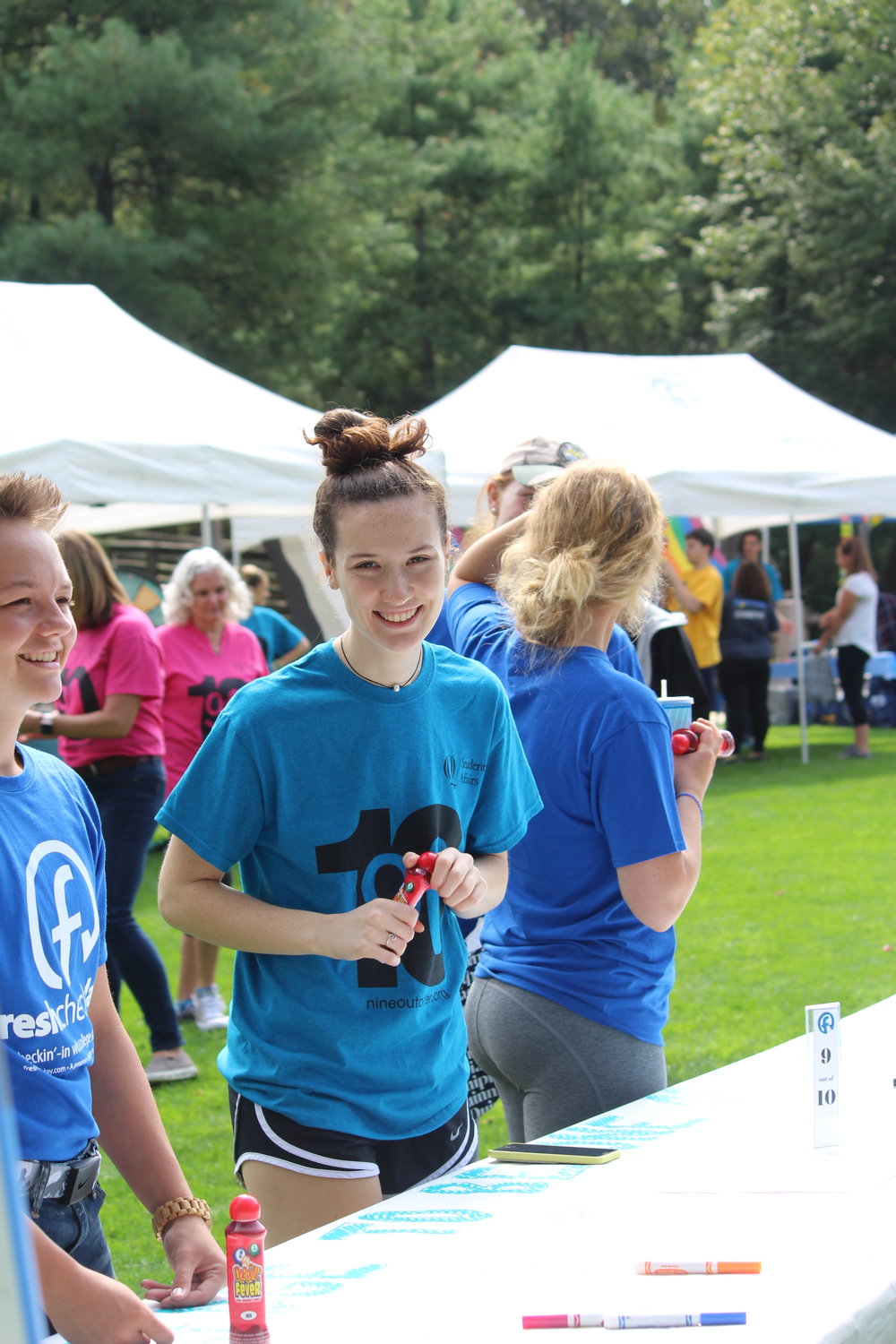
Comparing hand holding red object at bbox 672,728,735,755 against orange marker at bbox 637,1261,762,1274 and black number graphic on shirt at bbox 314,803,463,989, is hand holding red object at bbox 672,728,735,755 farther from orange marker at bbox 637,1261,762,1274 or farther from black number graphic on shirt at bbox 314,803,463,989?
orange marker at bbox 637,1261,762,1274

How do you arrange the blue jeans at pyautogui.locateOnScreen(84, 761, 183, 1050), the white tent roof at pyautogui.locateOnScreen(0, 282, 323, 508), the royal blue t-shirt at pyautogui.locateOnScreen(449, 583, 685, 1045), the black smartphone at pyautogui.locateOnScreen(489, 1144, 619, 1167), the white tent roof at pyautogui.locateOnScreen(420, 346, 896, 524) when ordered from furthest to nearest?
the white tent roof at pyautogui.locateOnScreen(420, 346, 896, 524) < the white tent roof at pyautogui.locateOnScreen(0, 282, 323, 508) < the blue jeans at pyautogui.locateOnScreen(84, 761, 183, 1050) < the royal blue t-shirt at pyautogui.locateOnScreen(449, 583, 685, 1045) < the black smartphone at pyautogui.locateOnScreen(489, 1144, 619, 1167)

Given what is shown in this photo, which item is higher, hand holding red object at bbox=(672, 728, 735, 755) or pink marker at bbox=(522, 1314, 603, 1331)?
hand holding red object at bbox=(672, 728, 735, 755)

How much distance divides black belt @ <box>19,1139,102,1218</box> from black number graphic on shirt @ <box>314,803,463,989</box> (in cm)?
43

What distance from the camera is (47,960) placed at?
1.52 m

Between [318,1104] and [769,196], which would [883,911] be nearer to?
[318,1104]

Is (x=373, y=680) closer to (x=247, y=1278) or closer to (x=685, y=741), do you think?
(x=685, y=741)

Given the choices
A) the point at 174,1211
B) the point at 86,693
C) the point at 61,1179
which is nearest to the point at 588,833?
the point at 174,1211

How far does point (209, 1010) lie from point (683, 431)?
6135mm

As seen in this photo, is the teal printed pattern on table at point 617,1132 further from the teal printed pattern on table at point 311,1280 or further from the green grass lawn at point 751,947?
the green grass lawn at point 751,947

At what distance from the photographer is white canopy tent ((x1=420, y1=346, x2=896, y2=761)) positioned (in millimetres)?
9562

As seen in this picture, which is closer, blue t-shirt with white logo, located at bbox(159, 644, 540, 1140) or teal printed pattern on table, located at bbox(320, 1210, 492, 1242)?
teal printed pattern on table, located at bbox(320, 1210, 492, 1242)

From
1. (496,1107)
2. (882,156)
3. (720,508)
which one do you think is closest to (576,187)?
(882,156)

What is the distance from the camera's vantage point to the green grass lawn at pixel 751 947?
4.16 metres

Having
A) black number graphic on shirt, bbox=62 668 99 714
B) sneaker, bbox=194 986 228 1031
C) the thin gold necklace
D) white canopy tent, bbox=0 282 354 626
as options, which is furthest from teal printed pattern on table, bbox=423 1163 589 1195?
white canopy tent, bbox=0 282 354 626
